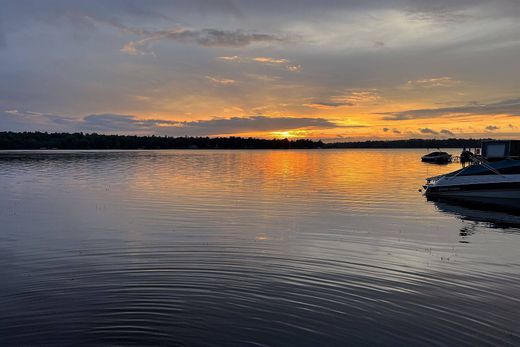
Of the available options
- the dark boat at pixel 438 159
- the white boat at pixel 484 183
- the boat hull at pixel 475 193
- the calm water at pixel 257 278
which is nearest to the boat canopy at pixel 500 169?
the white boat at pixel 484 183

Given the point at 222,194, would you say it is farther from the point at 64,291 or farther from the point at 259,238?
the point at 64,291

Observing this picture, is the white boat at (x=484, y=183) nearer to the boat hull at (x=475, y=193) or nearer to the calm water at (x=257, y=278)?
the boat hull at (x=475, y=193)

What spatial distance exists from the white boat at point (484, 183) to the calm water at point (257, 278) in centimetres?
1168

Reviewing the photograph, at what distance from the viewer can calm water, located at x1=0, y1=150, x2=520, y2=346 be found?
10.2m

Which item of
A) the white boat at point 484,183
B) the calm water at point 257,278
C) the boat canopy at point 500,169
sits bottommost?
the calm water at point 257,278

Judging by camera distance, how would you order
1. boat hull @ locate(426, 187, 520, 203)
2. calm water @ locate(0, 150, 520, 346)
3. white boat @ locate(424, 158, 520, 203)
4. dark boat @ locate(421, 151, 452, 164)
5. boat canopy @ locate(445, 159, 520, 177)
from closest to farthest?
calm water @ locate(0, 150, 520, 346)
boat hull @ locate(426, 187, 520, 203)
white boat @ locate(424, 158, 520, 203)
boat canopy @ locate(445, 159, 520, 177)
dark boat @ locate(421, 151, 452, 164)

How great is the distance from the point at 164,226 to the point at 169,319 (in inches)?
534

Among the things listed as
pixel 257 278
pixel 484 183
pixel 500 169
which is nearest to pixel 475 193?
pixel 484 183

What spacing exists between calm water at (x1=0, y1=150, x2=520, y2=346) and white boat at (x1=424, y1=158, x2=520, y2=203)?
38.3 ft

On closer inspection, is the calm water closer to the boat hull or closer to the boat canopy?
the boat hull

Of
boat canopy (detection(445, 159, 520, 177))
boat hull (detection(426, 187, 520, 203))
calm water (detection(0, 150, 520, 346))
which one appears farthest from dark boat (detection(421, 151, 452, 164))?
calm water (detection(0, 150, 520, 346))

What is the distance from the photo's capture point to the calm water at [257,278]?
1016 centimetres

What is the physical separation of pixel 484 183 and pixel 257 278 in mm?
32856

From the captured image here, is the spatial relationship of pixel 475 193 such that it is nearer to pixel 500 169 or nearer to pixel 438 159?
pixel 500 169
